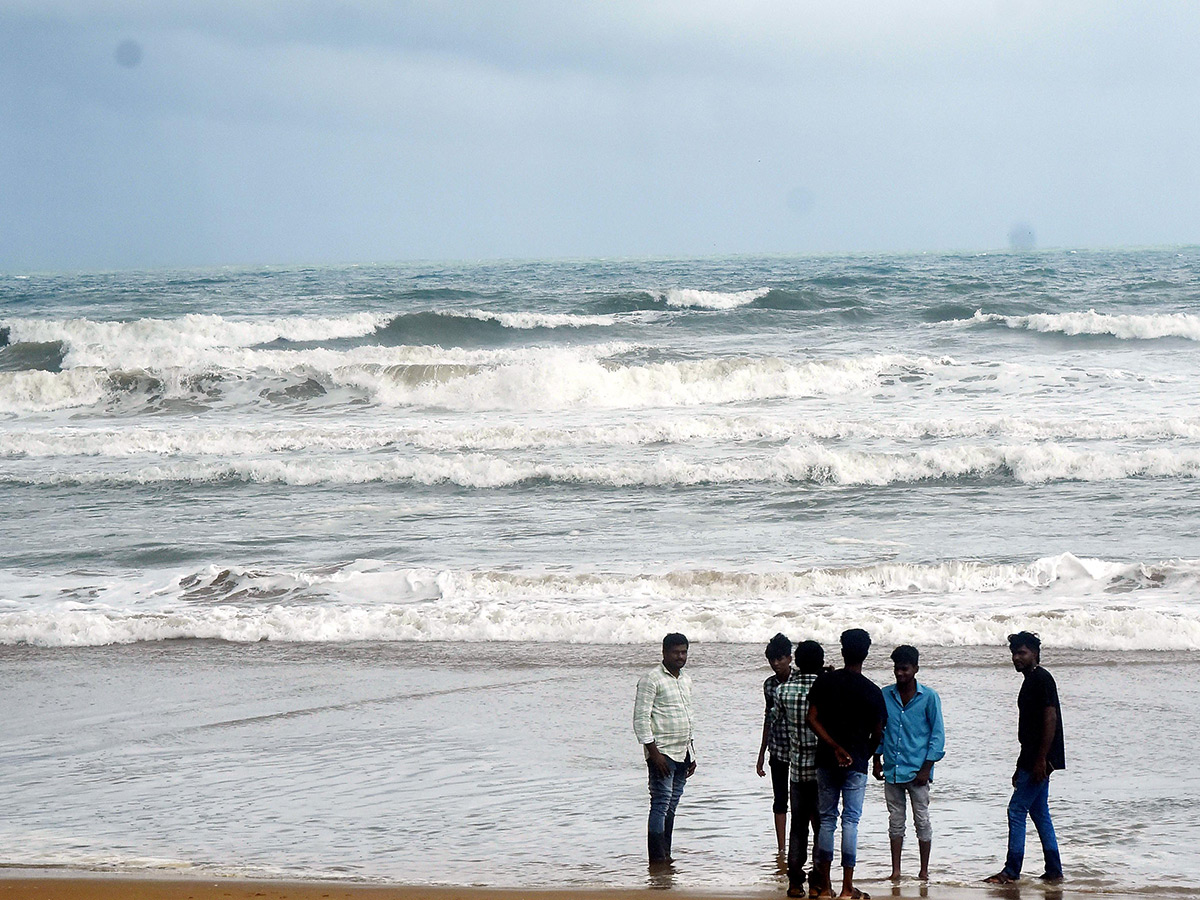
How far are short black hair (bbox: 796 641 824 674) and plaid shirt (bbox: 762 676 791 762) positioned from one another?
0.28m

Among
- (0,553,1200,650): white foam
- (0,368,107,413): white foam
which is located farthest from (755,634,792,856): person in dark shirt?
(0,368,107,413): white foam

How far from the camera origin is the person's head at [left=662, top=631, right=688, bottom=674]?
18.8 feet

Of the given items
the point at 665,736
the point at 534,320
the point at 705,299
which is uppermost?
the point at 705,299

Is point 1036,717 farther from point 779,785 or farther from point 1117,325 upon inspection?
point 1117,325

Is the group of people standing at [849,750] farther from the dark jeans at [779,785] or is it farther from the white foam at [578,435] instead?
the white foam at [578,435]

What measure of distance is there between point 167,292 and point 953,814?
53.7 meters

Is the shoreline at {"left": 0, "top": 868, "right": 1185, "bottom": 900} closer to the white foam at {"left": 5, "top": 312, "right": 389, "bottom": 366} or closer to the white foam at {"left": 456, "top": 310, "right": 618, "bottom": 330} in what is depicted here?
the white foam at {"left": 5, "top": 312, "right": 389, "bottom": 366}

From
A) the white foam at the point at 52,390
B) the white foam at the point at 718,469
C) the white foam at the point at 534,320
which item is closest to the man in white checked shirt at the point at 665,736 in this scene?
the white foam at the point at 718,469

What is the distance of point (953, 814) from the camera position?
6.31m

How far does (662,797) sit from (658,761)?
0.17 metres

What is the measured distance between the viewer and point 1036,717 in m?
5.38

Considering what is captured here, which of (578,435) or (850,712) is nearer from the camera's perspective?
(850,712)

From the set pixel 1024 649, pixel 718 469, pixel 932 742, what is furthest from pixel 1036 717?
pixel 718 469

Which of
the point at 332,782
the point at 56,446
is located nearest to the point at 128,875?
the point at 332,782
